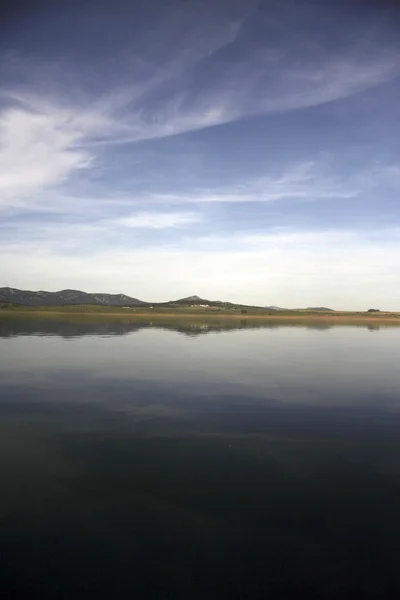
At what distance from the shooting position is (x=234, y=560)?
302 inches

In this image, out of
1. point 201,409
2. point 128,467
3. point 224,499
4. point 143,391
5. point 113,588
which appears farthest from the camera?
point 143,391

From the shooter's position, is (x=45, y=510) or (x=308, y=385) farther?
(x=308, y=385)

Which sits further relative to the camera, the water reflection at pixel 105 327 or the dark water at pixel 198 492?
the water reflection at pixel 105 327

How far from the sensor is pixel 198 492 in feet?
33.3

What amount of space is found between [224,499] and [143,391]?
1230cm

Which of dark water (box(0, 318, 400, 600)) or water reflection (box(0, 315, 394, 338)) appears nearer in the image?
dark water (box(0, 318, 400, 600))

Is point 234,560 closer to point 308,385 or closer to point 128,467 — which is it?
point 128,467

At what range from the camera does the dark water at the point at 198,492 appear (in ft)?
23.7

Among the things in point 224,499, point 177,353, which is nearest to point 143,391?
point 224,499

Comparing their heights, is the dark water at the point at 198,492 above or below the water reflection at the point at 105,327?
below

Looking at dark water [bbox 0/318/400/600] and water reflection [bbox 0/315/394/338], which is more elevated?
water reflection [bbox 0/315/394/338]

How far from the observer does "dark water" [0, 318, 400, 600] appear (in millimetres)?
7223

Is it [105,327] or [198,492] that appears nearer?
[198,492]

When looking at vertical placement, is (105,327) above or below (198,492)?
above
